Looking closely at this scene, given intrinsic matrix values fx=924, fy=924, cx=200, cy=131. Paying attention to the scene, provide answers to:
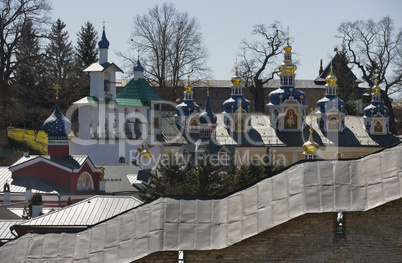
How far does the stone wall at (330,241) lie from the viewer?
10312 mm

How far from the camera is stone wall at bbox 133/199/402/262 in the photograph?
10.3 metres

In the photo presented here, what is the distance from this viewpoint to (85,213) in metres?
23.3

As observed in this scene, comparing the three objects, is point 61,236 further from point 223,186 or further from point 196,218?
point 223,186

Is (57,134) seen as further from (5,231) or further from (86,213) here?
(5,231)

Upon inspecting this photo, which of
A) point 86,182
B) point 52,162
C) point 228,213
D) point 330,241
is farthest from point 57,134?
point 330,241

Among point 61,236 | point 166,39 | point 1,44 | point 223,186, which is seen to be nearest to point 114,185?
point 223,186

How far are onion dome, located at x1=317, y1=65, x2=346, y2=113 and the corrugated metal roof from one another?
31668mm

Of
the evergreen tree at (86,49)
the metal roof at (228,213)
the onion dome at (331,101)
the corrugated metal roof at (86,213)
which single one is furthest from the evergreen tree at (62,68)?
the metal roof at (228,213)

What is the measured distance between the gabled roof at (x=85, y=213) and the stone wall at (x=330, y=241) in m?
11.0

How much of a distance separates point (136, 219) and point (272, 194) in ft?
5.24

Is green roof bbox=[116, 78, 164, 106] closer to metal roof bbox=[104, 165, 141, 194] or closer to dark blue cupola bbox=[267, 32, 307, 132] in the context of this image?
dark blue cupola bbox=[267, 32, 307, 132]

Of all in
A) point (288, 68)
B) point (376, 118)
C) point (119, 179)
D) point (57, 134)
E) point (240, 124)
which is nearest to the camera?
point (57, 134)

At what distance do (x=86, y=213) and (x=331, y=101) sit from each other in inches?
1352

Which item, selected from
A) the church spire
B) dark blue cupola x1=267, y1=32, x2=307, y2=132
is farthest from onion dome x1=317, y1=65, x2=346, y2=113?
the church spire
